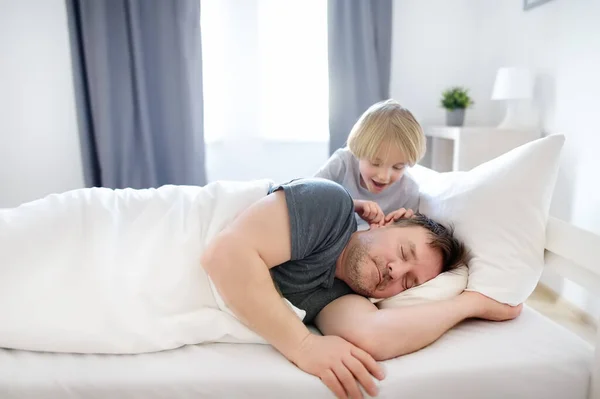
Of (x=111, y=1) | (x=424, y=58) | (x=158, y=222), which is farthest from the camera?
(x=424, y=58)

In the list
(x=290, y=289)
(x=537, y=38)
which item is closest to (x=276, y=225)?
(x=290, y=289)

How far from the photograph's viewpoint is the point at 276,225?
0.94 meters

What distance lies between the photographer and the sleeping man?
0.88 m

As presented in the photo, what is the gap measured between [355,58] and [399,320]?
2202 mm

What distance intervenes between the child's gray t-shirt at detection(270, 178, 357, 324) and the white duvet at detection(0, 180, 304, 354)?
7 centimetres

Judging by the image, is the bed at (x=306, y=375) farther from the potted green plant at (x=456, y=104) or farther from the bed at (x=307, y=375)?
the potted green plant at (x=456, y=104)

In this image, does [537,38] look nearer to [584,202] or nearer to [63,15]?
[584,202]

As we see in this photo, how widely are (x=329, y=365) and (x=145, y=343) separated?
15.0 inches

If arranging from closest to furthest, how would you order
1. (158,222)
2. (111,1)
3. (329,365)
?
(329,365) < (158,222) < (111,1)

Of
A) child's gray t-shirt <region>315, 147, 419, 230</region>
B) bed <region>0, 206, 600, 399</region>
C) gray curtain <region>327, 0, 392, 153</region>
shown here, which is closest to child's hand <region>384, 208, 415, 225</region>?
child's gray t-shirt <region>315, 147, 419, 230</region>

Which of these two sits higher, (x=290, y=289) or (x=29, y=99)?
(x=29, y=99)

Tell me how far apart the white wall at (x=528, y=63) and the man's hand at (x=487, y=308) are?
49.7 inches

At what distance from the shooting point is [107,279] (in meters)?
0.94

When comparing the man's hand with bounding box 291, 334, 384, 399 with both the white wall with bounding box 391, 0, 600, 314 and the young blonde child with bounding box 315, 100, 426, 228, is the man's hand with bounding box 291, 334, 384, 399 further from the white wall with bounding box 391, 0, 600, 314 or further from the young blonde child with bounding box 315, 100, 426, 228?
the white wall with bounding box 391, 0, 600, 314
